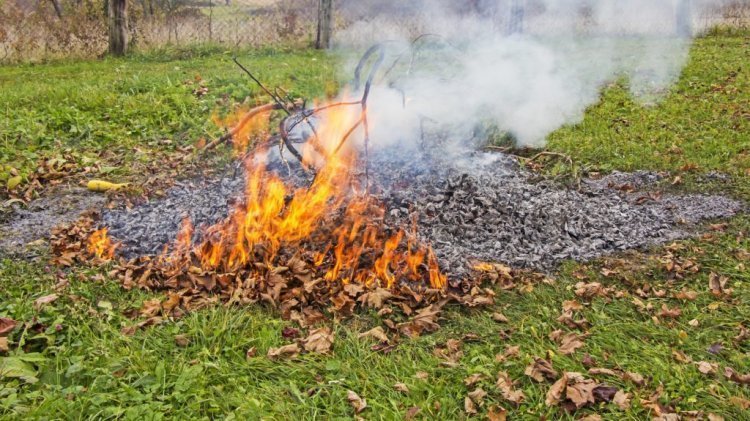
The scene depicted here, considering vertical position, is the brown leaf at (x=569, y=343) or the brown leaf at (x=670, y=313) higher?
the brown leaf at (x=670, y=313)

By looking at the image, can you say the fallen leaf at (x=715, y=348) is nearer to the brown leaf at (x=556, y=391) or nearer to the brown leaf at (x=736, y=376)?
the brown leaf at (x=736, y=376)

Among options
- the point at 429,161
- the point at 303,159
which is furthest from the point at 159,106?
the point at 429,161

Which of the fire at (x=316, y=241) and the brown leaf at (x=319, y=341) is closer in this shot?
the brown leaf at (x=319, y=341)

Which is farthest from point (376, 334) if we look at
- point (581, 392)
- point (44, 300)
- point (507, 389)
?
point (44, 300)

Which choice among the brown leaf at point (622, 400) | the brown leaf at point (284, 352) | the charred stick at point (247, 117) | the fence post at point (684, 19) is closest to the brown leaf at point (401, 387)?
the brown leaf at point (284, 352)

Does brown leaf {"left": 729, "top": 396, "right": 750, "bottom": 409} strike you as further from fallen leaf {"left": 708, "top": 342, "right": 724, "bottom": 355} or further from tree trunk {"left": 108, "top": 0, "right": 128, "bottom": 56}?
tree trunk {"left": 108, "top": 0, "right": 128, "bottom": 56}

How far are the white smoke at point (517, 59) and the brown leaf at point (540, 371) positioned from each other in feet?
10.5

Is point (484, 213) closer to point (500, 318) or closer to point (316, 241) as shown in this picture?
point (500, 318)

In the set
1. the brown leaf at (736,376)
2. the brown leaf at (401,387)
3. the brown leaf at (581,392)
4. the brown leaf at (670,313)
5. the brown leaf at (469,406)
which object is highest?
the brown leaf at (670,313)

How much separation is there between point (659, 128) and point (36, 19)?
46.1 ft

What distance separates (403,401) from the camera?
3082mm

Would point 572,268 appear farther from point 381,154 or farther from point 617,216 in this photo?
point 381,154

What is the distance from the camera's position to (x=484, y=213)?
485 cm

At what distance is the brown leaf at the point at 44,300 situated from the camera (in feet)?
12.1
